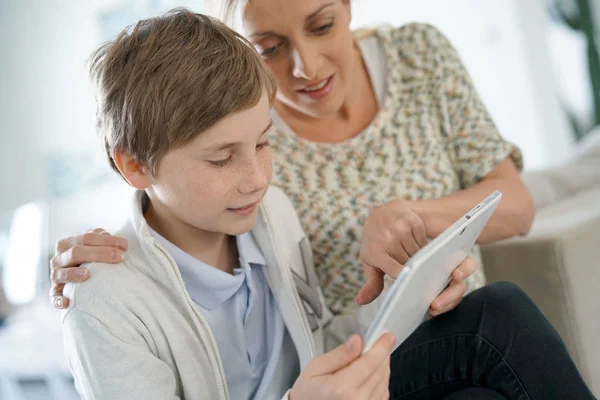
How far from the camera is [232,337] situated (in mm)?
1011

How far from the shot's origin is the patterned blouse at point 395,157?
1.23 metres

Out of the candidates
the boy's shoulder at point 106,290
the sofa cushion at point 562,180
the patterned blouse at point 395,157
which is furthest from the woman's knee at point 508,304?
the sofa cushion at point 562,180

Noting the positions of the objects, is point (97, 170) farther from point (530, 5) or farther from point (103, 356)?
point (103, 356)

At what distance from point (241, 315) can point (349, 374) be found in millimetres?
360

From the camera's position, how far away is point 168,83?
2.87 feet

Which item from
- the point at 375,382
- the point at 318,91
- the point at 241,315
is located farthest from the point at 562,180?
the point at 375,382

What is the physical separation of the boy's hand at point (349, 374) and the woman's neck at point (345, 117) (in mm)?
640

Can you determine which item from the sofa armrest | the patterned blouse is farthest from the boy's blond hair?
the sofa armrest

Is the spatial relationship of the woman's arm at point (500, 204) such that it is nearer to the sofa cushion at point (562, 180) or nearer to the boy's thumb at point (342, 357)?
the boy's thumb at point (342, 357)

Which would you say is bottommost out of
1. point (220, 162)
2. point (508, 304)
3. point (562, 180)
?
point (562, 180)

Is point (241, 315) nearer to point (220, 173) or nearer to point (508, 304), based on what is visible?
point (220, 173)

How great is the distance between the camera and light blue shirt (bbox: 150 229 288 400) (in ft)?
3.24

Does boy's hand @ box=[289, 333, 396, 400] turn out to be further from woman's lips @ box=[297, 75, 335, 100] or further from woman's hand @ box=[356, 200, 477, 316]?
woman's lips @ box=[297, 75, 335, 100]

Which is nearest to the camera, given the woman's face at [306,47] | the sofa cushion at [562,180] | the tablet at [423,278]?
the tablet at [423,278]
